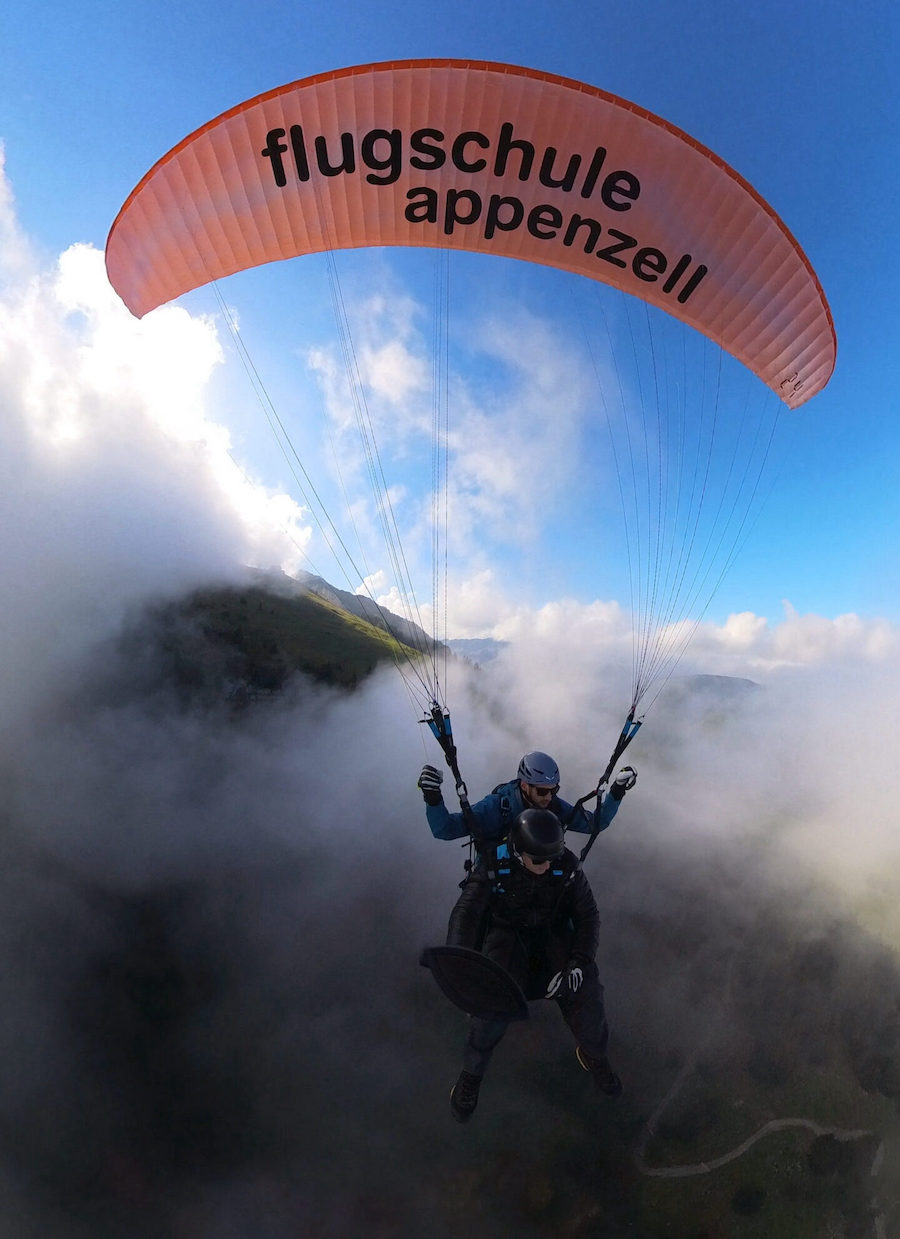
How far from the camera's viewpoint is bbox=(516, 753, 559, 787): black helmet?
287 inches

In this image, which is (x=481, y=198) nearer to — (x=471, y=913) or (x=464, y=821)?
(x=464, y=821)

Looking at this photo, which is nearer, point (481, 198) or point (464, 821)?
point (464, 821)

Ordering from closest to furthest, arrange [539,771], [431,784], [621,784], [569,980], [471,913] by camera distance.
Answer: [569,980], [471,913], [431,784], [539,771], [621,784]

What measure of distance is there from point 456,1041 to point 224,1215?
4382 centimetres

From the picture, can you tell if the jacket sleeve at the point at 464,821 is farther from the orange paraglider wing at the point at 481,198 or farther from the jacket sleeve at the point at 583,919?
the orange paraglider wing at the point at 481,198

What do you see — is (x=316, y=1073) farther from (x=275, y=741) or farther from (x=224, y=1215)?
(x=275, y=741)

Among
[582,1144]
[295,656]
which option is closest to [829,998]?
[582,1144]

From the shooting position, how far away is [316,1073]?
95.1 meters

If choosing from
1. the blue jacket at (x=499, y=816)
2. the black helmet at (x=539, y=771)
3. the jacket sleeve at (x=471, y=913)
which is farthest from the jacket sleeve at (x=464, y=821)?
the black helmet at (x=539, y=771)

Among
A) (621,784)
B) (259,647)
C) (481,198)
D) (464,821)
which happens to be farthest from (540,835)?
(259,647)

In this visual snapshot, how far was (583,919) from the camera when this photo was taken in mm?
7148

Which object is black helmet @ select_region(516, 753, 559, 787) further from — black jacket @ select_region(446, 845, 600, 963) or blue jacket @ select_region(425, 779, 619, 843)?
black jacket @ select_region(446, 845, 600, 963)

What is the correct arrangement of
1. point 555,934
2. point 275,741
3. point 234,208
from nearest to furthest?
point 555,934 < point 234,208 < point 275,741

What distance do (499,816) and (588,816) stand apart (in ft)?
4.69
